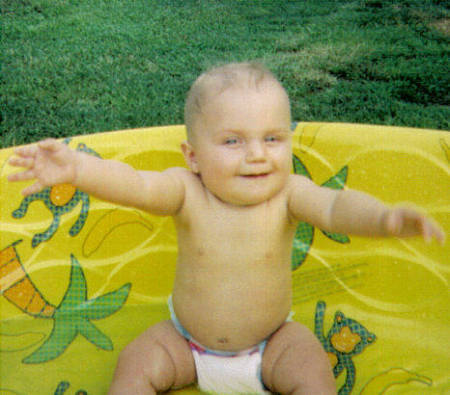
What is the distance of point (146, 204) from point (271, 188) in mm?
283

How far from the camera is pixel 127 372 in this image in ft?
4.72

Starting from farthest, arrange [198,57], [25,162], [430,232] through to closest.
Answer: [198,57], [25,162], [430,232]

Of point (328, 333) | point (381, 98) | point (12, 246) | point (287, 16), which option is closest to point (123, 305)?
point (12, 246)

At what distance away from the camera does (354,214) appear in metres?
1.22

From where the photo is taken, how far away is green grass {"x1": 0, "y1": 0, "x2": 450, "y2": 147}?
9.69 ft

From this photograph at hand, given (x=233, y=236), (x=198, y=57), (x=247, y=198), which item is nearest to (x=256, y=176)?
(x=247, y=198)

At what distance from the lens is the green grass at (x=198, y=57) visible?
2.95 meters

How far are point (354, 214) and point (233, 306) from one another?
1.32ft

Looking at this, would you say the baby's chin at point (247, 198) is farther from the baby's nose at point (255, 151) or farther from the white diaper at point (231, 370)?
the white diaper at point (231, 370)

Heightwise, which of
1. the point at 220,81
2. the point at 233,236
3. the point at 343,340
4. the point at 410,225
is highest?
the point at 220,81

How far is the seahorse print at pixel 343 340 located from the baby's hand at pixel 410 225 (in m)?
0.69

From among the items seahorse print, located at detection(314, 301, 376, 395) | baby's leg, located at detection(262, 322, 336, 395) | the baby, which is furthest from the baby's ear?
seahorse print, located at detection(314, 301, 376, 395)

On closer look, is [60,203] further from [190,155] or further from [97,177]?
[97,177]

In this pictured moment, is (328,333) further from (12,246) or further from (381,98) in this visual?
(381,98)
